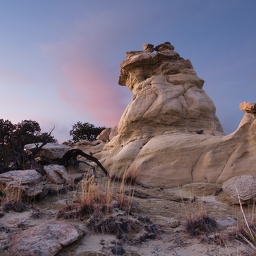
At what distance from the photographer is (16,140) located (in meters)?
14.5

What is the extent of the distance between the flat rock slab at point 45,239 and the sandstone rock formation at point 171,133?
21.3 ft

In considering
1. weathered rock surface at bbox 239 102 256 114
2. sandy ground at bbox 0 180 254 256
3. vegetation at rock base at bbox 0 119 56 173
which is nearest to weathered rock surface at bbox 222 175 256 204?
sandy ground at bbox 0 180 254 256

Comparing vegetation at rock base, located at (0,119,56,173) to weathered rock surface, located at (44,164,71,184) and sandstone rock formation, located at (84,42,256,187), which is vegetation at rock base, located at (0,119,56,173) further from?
sandstone rock formation, located at (84,42,256,187)

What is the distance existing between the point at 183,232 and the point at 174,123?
1023 cm

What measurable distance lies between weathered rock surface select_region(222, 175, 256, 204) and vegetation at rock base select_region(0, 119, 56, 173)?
653 centimetres

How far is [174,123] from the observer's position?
15.1 meters

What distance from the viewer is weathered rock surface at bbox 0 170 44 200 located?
717cm

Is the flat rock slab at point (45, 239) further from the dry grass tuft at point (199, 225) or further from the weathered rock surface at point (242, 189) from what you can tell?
the weathered rock surface at point (242, 189)

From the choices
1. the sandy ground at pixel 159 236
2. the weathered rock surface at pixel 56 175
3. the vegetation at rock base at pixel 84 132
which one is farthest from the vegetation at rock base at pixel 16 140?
the vegetation at rock base at pixel 84 132

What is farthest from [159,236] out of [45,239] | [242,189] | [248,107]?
[248,107]

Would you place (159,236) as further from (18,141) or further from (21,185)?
(18,141)

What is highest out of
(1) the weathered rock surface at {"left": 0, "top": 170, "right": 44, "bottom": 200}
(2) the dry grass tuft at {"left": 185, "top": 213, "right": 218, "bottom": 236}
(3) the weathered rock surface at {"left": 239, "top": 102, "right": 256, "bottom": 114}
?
(3) the weathered rock surface at {"left": 239, "top": 102, "right": 256, "bottom": 114}

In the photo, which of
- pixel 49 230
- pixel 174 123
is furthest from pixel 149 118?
pixel 49 230

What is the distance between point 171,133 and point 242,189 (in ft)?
21.9
